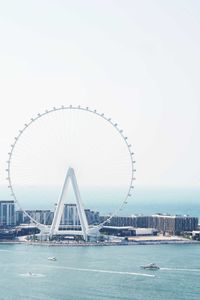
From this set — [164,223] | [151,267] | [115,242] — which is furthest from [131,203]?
[151,267]

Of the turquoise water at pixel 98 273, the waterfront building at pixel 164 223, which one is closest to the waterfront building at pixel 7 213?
the waterfront building at pixel 164 223

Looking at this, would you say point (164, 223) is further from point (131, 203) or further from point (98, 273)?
point (131, 203)

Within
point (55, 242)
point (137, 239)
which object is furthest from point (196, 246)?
point (55, 242)

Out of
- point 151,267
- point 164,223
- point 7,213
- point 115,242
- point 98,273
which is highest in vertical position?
point 7,213

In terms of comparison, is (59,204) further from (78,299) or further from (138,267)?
(78,299)

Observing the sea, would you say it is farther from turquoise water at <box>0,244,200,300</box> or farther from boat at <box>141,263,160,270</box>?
boat at <box>141,263,160,270</box>

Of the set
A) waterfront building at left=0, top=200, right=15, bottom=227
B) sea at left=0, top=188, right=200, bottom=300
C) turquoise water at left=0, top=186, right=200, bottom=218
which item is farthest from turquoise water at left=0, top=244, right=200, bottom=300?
turquoise water at left=0, top=186, right=200, bottom=218

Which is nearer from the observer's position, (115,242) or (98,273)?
(98,273)

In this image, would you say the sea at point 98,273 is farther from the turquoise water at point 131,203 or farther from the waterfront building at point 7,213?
the turquoise water at point 131,203
